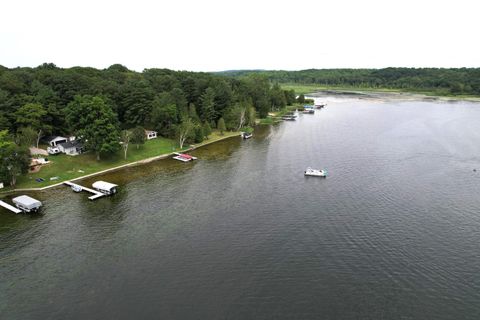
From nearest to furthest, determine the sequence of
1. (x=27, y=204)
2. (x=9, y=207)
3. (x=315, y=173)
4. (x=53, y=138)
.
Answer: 1. (x=27, y=204)
2. (x=9, y=207)
3. (x=315, y=173)
4. (x=53, y=138)

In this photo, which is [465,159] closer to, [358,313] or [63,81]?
[358,313]

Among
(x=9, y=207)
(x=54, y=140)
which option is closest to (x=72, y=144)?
(x=54, y=140)

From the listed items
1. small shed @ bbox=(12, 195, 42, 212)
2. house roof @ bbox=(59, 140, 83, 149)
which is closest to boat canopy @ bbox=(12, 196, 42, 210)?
small shed @ bbox=(12, 195, 42, 212)

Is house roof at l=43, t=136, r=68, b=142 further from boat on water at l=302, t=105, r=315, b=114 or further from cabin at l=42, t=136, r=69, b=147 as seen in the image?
boat on water at l=302, t=105, r=315, b=114

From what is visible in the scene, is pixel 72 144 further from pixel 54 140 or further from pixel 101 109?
pixel 101 109

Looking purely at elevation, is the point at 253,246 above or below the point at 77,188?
below

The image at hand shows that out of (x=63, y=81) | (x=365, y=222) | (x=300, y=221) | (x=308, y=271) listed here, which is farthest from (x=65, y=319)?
(x=63, y=81)

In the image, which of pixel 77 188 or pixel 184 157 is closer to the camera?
pixel 77 188

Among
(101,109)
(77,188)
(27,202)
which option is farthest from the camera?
(101,109)
